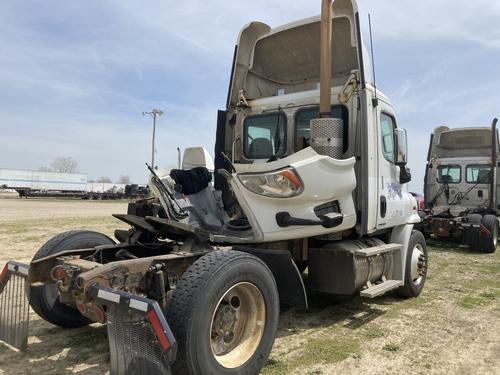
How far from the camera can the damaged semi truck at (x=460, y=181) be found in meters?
12.8

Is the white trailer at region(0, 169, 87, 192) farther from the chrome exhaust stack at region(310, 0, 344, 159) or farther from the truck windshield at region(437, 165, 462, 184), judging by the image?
the chrome exhaust stack at region(310, 0, 344, 159)

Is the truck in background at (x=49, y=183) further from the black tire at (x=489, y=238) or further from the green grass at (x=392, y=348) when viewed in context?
the green grass at (x=392, y=348)

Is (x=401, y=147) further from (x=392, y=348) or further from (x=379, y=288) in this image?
(x=392, y=348)

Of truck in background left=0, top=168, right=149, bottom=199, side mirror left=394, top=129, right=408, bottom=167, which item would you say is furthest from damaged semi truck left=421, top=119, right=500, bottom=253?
truck in background left=0, top=168, right=149, bottom=199

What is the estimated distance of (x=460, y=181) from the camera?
1438cm

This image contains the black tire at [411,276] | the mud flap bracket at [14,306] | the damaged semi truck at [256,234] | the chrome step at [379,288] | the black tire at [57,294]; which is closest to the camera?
the damaged semi truck at [256,234]

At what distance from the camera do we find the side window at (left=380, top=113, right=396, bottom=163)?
18.4 feet

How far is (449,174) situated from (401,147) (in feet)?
32.4

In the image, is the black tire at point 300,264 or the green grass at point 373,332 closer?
the green grass at point 373,332

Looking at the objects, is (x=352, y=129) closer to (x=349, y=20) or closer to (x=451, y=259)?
(x=349, y=20)

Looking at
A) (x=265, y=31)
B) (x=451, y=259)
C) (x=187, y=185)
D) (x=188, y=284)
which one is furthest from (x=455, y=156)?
(x=188, y=284)

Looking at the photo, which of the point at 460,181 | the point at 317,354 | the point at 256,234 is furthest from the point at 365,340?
the point at 460,181

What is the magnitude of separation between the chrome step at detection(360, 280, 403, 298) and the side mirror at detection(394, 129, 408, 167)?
1623 millimetres

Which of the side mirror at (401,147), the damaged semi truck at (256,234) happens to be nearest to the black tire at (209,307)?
the damaged semi truck at (256,234)
